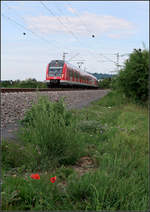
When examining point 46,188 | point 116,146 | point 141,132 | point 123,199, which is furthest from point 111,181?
point 141,132

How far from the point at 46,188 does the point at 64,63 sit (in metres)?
24.3

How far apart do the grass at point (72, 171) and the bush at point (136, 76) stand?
7495mm

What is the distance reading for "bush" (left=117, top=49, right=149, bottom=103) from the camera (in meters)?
12.8

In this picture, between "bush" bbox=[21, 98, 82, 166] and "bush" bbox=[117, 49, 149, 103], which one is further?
"bush" bbox=[117, 49, 149, 103]

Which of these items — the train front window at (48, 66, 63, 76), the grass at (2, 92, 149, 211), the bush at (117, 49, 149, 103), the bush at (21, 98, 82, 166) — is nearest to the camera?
the grass at (2, 92, 149, 211)

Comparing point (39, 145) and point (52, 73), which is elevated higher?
point (52, 73)

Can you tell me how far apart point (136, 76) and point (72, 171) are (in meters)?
10.1

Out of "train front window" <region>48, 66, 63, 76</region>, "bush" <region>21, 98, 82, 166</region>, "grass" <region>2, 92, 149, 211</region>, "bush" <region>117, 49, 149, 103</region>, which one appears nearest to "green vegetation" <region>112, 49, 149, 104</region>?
"bush" <region>117, 49, 149, 103</region>

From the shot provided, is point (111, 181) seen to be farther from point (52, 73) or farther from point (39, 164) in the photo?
point (52, 73)

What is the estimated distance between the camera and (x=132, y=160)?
13.1ft

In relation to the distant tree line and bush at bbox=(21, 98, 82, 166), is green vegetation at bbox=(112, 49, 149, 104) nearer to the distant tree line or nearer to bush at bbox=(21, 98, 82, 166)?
the distant tree line

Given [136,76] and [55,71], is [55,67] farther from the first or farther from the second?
[136,76]

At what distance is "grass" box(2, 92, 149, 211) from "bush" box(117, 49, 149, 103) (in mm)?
7495

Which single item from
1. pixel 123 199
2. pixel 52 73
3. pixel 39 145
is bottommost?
pixel 123 199
